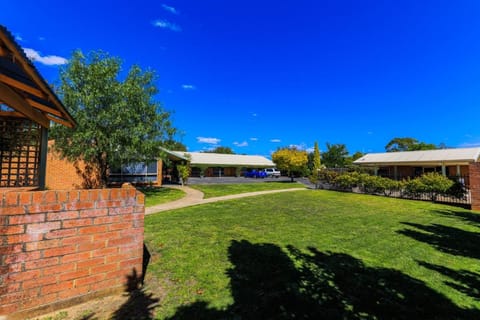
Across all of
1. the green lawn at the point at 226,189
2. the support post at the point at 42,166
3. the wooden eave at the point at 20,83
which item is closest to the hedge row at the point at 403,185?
the green lawn at the point at 226,189

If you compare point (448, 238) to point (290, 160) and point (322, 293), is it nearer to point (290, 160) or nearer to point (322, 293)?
point (322, 293)

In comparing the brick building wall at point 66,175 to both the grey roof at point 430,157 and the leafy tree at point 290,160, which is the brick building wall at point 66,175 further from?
the grey roof at point 430,157

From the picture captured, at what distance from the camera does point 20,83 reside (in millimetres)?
3219

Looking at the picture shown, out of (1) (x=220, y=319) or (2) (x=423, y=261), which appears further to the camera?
(2) (x=423, y=261)

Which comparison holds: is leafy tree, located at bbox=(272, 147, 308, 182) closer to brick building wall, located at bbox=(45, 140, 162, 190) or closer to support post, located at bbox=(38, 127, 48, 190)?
brick building wall, located at bbox=(45, 140, 162, 190)

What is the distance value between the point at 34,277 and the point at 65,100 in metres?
11.8

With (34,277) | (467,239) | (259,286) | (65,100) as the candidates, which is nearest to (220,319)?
(259,286)

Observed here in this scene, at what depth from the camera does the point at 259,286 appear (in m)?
3.28

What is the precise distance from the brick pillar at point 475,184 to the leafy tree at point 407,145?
43615 millimetres

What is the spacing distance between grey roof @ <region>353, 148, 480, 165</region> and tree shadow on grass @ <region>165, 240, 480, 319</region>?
24585 millimetres

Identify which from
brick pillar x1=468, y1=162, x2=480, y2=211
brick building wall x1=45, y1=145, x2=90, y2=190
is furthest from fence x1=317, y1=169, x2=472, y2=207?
brick building wall x1=45, y1=145, x2=90, y2=190

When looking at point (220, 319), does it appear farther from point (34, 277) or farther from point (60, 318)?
point (34, 277)

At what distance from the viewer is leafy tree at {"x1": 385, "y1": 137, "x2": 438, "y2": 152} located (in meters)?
44.1

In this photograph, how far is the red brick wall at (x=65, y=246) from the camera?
2.38 m
